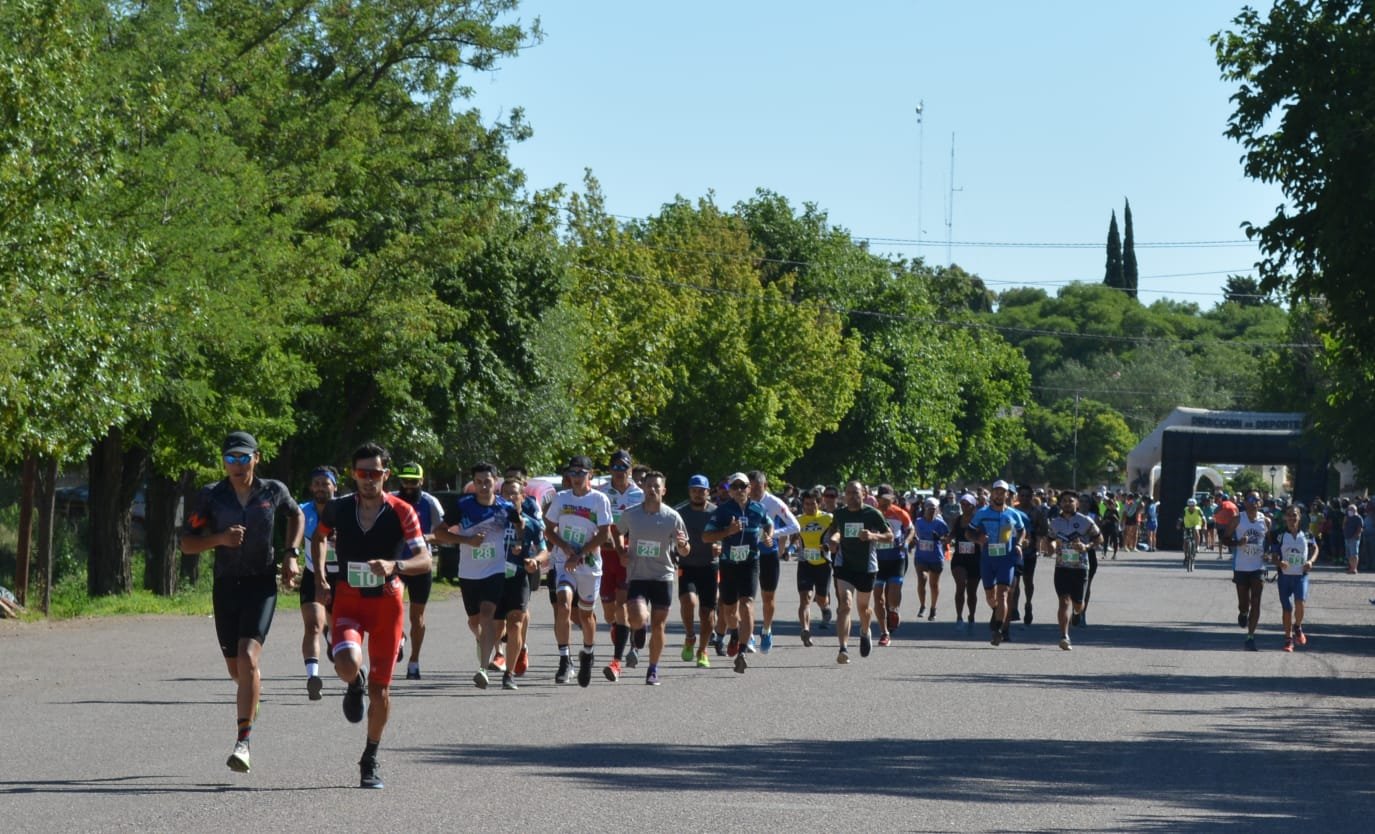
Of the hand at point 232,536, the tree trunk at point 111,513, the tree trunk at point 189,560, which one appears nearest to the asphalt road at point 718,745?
the hand at point 232,536

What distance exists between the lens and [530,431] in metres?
44.0

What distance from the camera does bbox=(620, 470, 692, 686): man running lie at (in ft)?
55.3

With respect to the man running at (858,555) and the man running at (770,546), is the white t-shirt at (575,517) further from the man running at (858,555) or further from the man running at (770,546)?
the man running at (858,555)

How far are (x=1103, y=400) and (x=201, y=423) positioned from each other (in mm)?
137038

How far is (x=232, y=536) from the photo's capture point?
10.5 meters

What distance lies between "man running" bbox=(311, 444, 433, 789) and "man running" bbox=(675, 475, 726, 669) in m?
7.76

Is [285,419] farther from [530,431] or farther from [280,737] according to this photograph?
[280,737]

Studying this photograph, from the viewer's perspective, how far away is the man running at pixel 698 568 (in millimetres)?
18344

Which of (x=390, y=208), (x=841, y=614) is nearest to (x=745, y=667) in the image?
(x=841, y=614)

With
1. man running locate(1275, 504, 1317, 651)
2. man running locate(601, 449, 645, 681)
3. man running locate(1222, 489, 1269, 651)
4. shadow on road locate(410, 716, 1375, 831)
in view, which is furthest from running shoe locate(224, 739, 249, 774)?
man running locate(1222, 489, 1269, 651)

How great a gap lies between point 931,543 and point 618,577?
10.2m

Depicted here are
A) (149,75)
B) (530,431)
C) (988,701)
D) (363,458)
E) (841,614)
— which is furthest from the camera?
(530,431)

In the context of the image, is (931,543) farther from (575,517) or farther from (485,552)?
(485,552)

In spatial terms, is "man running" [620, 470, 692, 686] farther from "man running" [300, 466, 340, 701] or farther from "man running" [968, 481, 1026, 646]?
"man running" [968, 481, 1026, 646]
